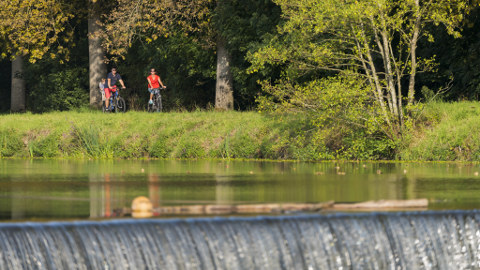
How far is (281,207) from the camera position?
37.3 ft

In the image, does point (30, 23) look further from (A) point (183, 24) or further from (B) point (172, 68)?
(A) point (183, 24)

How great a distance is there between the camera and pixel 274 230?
9812mm

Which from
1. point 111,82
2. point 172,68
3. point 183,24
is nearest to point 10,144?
point 111,82

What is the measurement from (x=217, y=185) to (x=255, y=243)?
225 inches

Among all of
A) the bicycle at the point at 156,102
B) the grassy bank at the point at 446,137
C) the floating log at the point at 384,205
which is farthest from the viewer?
the bicycle at the point at 156,102

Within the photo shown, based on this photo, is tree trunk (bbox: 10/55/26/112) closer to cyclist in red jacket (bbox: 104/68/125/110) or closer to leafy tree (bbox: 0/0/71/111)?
leafy tree (bbox: 0/0/71/111)

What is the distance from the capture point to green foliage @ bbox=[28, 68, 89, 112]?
144 ft

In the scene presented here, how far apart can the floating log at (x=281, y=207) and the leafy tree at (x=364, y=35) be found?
A: 9.94m

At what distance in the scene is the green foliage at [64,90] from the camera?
43750mm

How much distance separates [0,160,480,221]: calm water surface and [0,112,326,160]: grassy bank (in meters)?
2.00

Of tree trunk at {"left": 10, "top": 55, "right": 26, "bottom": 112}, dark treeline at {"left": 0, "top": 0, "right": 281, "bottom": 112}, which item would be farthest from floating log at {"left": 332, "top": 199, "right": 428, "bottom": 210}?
tree trunk at {"left": 10, "top": 55, "right": 26, "bottom": 112}

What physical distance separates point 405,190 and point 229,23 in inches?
687

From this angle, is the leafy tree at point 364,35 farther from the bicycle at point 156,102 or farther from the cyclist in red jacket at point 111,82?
the cyclist in red jacket at point 111,82

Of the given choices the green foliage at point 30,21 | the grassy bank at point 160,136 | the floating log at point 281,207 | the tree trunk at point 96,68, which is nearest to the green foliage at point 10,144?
the grassy bank at point 160,136
